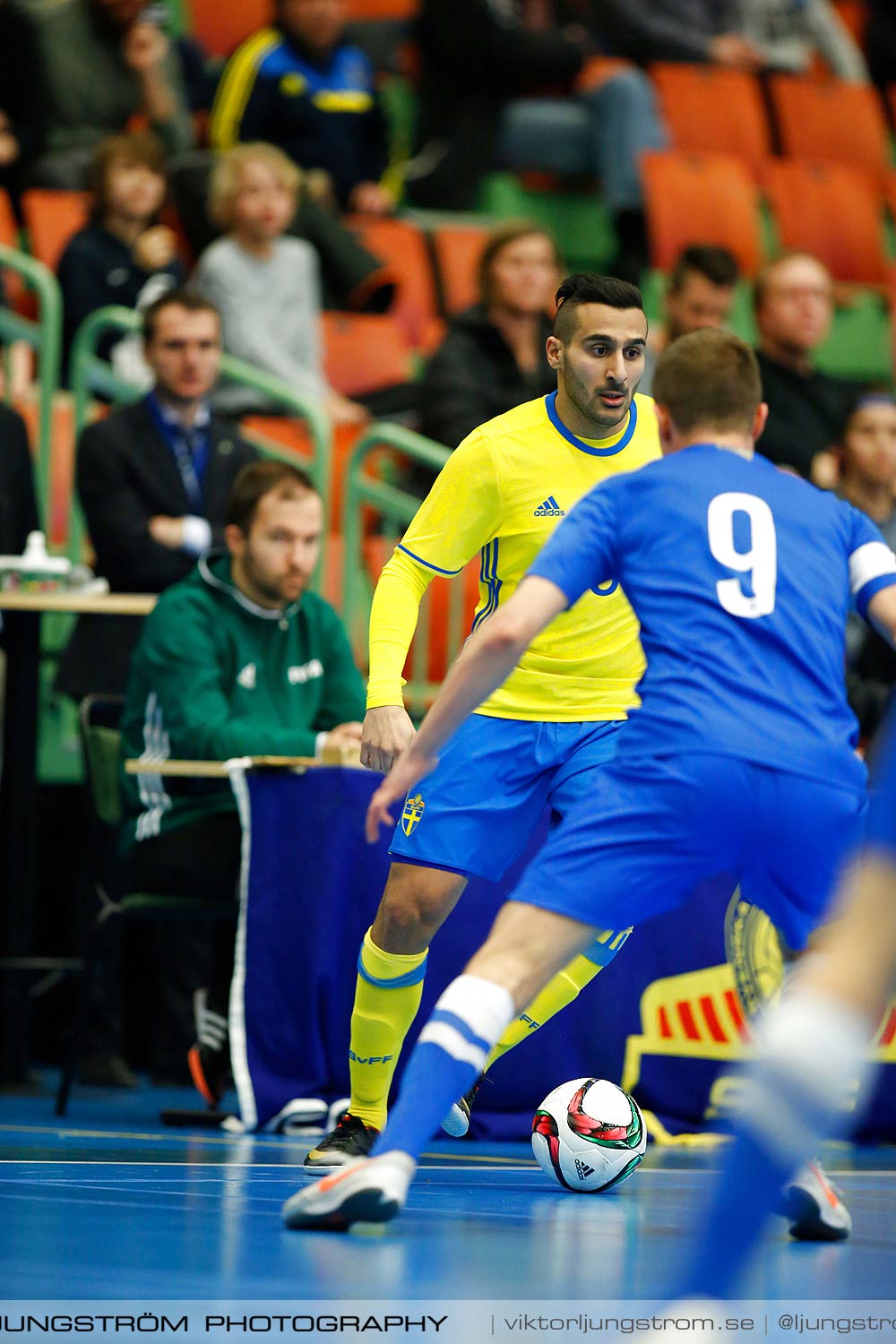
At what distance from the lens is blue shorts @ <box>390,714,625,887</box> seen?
500cm

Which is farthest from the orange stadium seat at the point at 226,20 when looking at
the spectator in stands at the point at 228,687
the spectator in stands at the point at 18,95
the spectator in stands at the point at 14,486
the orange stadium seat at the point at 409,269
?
the spectator in stands at the point at 228,687

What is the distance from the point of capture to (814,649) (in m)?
4.05

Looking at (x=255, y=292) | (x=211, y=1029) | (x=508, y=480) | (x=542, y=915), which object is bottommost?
(x=211, y=1029)

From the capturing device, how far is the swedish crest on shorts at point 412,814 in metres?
5.04

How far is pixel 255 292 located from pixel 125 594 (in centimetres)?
227

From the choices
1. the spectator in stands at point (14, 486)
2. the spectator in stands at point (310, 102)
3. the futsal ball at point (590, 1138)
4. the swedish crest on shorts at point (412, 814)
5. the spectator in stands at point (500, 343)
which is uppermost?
the spectator in stands at point (310, 102)

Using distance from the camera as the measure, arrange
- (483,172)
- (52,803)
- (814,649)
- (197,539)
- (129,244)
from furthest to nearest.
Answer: (483,172)
(129,244)
(52,803)
(197,539)
(814,649)

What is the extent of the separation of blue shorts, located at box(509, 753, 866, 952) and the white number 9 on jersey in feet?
1.03

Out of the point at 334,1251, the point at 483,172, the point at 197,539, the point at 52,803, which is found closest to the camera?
the point at 334,1251

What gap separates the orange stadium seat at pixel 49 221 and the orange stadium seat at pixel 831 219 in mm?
4179

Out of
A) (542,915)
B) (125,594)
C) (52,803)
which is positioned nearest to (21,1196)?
(542,915)

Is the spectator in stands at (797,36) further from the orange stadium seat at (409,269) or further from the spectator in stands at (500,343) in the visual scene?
the spectator in stands at (500,343)

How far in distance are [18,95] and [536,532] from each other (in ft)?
20.7

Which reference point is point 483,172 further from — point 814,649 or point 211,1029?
point 814,649
